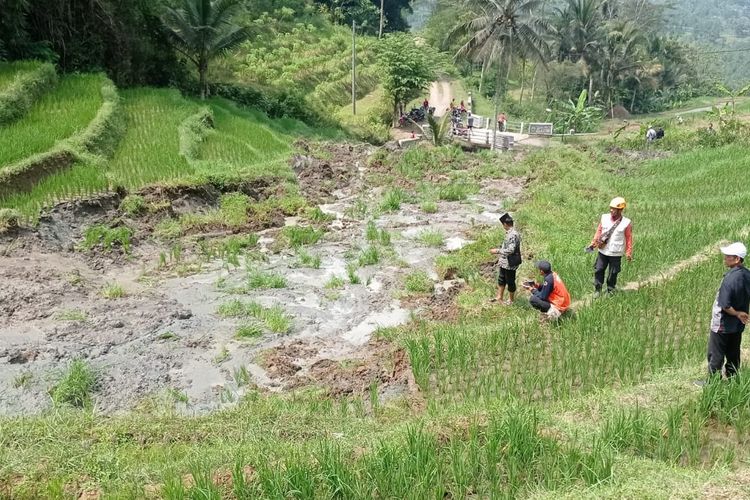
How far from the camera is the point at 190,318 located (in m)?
8.55

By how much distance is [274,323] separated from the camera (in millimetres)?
8312

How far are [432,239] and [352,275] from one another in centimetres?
261

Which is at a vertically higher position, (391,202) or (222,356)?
(391,202)

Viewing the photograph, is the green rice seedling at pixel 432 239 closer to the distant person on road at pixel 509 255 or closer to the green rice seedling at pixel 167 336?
the distant person on road at pixel 509 255

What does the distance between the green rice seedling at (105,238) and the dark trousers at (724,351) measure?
9.02 meters

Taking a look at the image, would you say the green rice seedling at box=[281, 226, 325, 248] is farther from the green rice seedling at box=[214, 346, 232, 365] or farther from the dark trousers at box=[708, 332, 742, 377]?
the dark trousers at box=[708, 332, 742, 377]

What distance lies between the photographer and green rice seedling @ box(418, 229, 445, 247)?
12141mm

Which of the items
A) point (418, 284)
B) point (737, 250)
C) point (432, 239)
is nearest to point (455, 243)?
point (432, 239)

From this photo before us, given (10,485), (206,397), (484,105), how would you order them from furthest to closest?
(484,105) < (206,397) < (10,485)

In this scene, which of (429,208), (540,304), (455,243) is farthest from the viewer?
(429,208)

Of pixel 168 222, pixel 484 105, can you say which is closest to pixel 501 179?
pixel 168 222

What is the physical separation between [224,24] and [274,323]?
15160mm

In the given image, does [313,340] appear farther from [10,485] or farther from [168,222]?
[168,222]

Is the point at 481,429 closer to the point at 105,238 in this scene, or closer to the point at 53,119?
the point at 105,238
